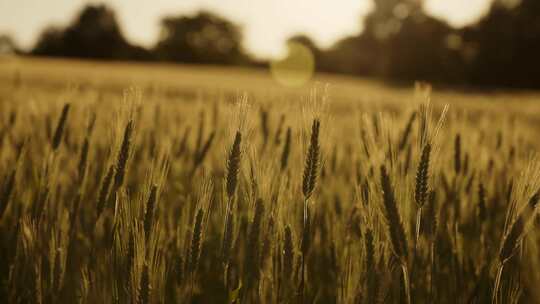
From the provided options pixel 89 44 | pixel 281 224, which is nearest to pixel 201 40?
pixel 89 44

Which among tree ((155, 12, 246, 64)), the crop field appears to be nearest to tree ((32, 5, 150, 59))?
tree ((155, 12, 246, 64))

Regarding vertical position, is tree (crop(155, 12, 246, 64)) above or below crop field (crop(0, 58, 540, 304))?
above

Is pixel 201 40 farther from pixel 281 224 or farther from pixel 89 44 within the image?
pixel 281 224

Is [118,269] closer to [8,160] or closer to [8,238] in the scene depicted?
[8,238]

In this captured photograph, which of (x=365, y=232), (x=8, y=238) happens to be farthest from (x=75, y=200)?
(x=365, y=232)

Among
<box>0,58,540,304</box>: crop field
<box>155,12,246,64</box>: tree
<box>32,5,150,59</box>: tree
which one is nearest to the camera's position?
<box>0,58,540,304</box>: crop field

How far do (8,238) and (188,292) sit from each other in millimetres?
781

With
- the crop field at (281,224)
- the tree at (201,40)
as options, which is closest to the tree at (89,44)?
the tree at (201,40)

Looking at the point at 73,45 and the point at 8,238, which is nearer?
the point at 8,238

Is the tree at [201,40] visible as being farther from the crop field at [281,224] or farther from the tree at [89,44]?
the crop field at [281,224]

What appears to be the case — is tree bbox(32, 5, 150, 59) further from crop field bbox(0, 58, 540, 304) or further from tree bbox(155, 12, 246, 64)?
crop field bbox(0, 58, 540, 304)

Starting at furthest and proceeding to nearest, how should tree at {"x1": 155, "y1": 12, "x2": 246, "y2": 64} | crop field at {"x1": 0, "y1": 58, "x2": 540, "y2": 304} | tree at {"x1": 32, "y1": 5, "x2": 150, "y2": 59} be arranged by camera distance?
1. tree at {"x1": 155, "y1": 12, "x2": 246, "y2": 64}
2. tree at {"x1": 32, "y1": 5, "x2": 150, "y2": 59}
3. crop field at {"x1": 0, "y1": 58, "x2": 540, "y2": 304}

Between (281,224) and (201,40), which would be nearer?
(281,224)

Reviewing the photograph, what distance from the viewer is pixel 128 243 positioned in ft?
3.16
